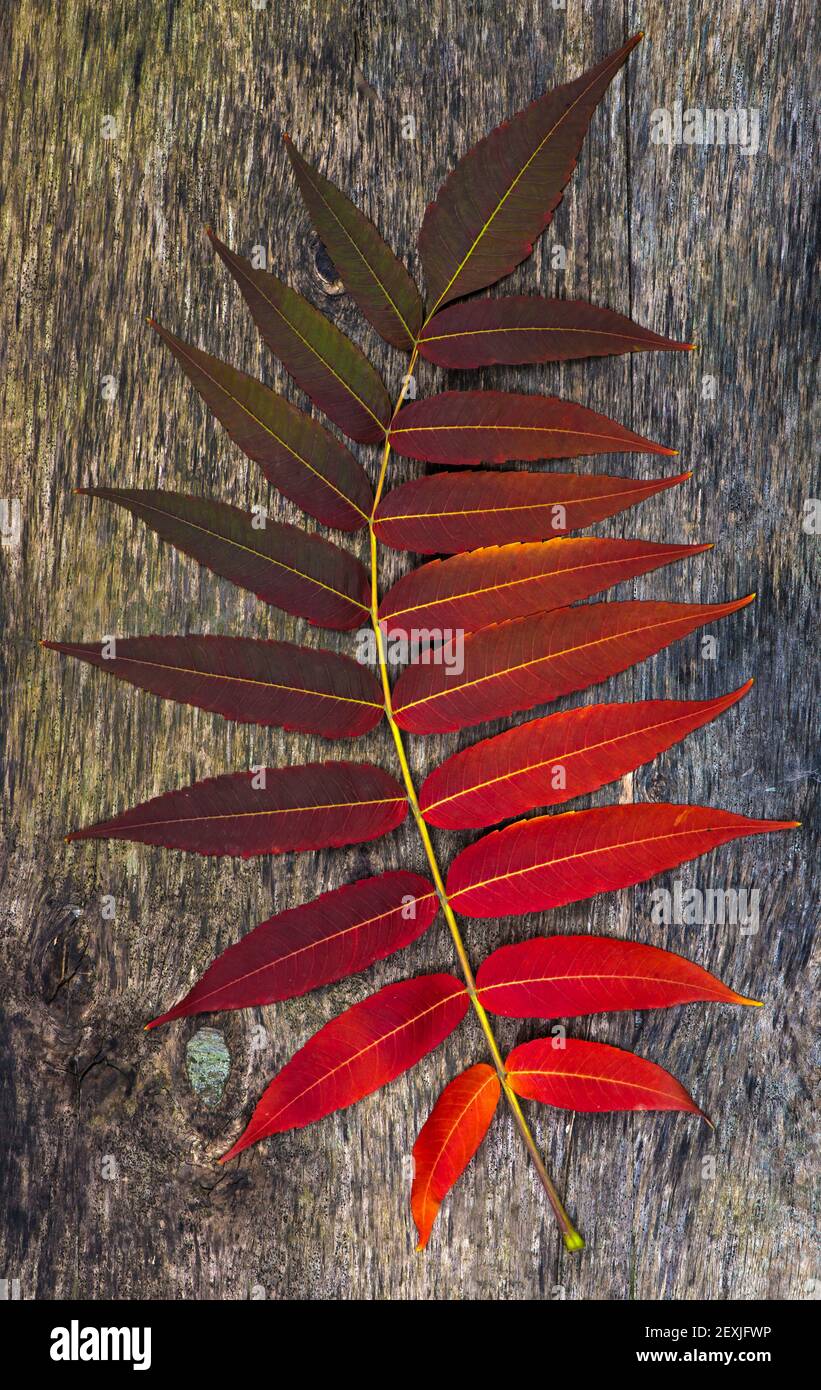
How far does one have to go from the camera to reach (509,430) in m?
1.55

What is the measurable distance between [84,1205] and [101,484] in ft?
4.51

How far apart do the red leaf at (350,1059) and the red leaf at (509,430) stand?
3.11ft

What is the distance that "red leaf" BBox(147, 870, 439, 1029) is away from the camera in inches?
59.1

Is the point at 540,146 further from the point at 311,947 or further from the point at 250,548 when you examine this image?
the point at 311,947

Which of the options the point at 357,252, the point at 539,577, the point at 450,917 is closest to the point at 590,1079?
the point at 450,917

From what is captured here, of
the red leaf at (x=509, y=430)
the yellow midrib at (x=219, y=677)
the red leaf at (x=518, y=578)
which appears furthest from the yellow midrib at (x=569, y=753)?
the red leaf at (x=509, y=430)

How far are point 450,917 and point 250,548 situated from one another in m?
0.75

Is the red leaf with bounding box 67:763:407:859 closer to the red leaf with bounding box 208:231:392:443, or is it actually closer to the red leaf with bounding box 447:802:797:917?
the red leaf with bounding box 447:802:797:917

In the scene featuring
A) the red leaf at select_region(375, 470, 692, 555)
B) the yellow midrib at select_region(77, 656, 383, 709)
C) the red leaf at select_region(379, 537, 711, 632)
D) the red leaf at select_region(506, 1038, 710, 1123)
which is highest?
the red leaf at select_region(375, 470, 692, 555)

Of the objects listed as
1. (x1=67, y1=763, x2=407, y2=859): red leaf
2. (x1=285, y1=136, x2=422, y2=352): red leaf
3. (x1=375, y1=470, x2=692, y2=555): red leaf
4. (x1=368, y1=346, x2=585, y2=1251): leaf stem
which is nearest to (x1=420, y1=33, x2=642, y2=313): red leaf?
(x1=285, y1=136, x2=422, y2=352): red leaf

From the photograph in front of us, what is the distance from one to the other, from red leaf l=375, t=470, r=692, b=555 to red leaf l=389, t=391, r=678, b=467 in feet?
0.13

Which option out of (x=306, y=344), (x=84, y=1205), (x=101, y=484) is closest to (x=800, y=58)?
(x=306, y=344)

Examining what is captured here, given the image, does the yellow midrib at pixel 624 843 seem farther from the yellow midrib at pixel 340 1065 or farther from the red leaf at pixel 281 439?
the red leaf at pixel 281 439

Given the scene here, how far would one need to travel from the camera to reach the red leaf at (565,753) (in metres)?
1.51
